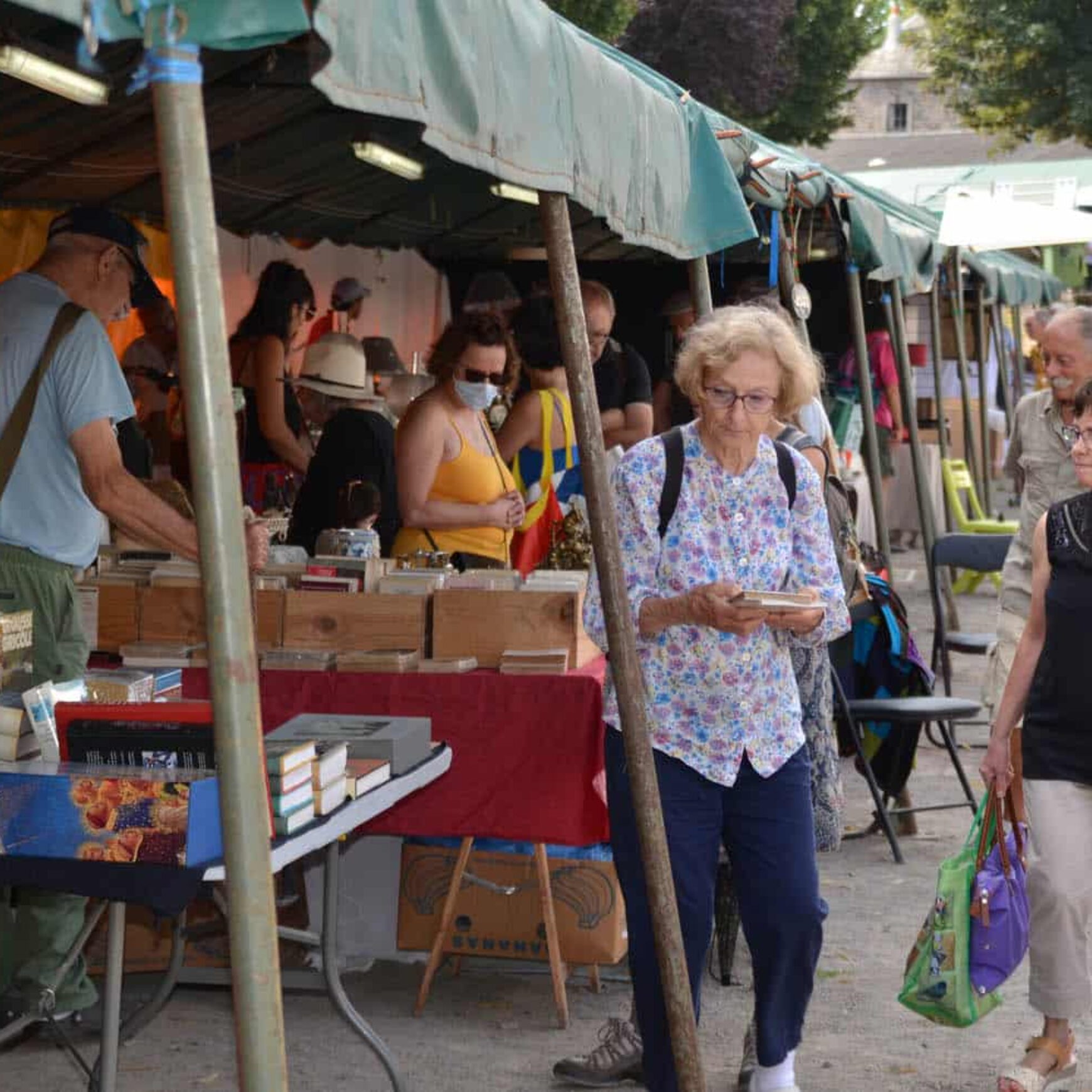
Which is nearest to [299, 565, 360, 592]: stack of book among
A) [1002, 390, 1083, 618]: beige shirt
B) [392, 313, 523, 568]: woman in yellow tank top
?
[392, 313, 523, 568]: woman in yellow tank top

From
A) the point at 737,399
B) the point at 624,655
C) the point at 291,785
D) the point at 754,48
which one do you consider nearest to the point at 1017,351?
the point at 754,48

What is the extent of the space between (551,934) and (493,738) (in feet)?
1.89

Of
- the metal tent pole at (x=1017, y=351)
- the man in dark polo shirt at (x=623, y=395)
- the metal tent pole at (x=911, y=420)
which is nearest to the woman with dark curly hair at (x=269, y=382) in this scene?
the man in dark polo shirt at (x=623, y=395)

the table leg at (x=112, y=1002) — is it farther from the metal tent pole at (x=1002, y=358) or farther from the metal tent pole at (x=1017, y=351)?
the metal tent pole at (x=1017, y=351)

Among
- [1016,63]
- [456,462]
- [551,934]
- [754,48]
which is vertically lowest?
[551,934]

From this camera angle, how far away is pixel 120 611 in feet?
16.8

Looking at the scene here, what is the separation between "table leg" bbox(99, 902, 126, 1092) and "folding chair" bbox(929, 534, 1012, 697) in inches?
215

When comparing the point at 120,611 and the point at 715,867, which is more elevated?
the point at 120,611

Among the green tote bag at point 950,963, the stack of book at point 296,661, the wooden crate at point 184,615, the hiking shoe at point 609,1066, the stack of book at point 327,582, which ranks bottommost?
the hiking shoe at point 609,1066

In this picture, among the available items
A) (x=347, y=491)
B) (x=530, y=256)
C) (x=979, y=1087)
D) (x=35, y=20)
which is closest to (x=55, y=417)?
(x=35, y=20)

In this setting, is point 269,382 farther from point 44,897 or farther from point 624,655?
point 624,655

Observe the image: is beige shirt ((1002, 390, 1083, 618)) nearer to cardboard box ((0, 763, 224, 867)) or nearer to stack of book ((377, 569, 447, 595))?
stack of book ((377, 569, 447, 595))

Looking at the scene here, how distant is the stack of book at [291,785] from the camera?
3.44m

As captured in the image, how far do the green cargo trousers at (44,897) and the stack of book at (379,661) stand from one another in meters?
0.75
